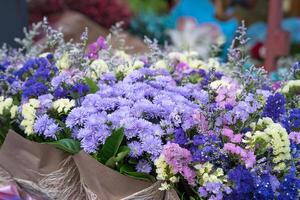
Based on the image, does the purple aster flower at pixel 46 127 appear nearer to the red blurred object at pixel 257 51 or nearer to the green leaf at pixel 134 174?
the green leaf at pixel 134 174

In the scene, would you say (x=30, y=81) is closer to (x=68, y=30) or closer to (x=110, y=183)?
(x=110, y=183)

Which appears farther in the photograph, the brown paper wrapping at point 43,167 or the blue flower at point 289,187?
the brown paper wrapping at point 43,167

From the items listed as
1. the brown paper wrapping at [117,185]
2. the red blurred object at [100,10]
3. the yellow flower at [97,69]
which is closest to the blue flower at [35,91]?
the yellow flower at [97,69]

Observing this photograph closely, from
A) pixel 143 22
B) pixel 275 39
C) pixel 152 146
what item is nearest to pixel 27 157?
pixel 152 146

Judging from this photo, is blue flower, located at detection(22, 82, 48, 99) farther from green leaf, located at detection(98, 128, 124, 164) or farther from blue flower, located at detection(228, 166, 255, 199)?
blue flower, located at detection(228, 166, 255, 199)

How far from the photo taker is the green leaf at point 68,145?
1664mm

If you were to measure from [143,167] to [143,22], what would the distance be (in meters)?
3.29

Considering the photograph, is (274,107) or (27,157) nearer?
(274,107)

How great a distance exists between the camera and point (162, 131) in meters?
1.60

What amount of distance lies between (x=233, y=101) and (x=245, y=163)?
0.27 meters

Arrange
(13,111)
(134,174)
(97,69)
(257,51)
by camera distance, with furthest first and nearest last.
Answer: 1. (257,51)
2. (97,69)
3. (13,111)
4. (134,174)

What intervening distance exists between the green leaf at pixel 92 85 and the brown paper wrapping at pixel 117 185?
1.11ft

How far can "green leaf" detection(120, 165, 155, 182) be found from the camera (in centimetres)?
157

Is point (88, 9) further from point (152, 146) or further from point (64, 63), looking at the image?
point (152, 146)
